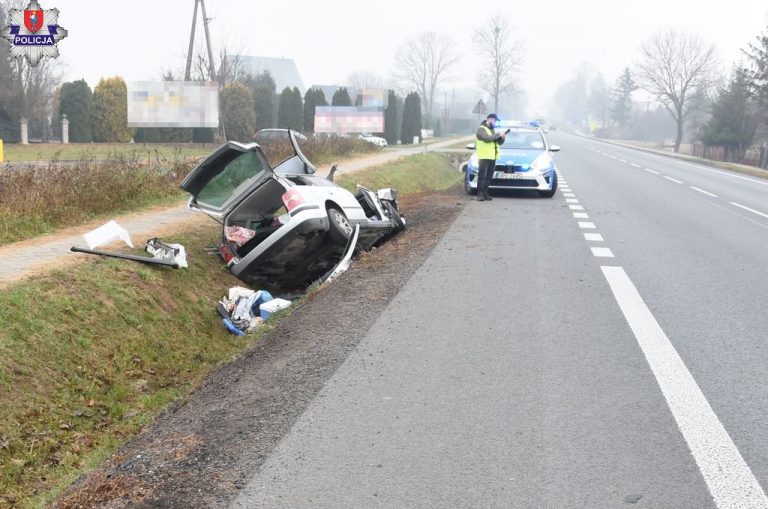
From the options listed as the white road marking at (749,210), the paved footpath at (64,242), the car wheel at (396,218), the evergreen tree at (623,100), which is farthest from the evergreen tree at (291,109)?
the evergreen tree at (623,100)

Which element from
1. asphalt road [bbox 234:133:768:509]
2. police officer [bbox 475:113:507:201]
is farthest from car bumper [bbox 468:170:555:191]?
asphalt road [bbox 234:133:768:509]

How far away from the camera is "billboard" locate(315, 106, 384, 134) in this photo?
38.1 m

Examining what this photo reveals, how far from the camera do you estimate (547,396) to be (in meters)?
4.93

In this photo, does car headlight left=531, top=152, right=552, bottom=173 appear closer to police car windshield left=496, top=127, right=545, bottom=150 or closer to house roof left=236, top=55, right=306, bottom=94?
police car windshield left=496, top=127, right=545, bottom=150

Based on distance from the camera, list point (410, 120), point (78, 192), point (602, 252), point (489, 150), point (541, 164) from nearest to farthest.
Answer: point (602, 252), point (78, 192), point (489, 150), point (541, 164), point (410, 120)

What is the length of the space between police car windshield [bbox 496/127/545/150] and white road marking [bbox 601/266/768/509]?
12.5m

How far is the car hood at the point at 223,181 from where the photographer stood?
33.5ft

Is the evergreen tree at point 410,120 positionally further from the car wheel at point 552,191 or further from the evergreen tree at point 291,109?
the car wheel at point 552,191

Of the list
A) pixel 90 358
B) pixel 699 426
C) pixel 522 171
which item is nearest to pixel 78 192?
pixel 90 358

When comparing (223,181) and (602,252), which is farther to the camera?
(602,252)

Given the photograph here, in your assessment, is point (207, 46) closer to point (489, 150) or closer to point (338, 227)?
Result: point (489, 150)

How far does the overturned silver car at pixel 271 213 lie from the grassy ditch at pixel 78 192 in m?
2.43

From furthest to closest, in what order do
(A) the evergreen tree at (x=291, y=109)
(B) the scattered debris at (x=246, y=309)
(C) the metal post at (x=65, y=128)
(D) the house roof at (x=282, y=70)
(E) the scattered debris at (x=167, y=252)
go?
(D) the house roof at (x=282, y=70) < (A) the evergreen tree at (x=291, y=109) < (C) the metal post at (x=65, y=128) < (E) the scattered debris at (x=167, y=252) < (B) the scattered debris at (x=246, y=309)

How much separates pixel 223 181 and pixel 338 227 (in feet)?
5.33
